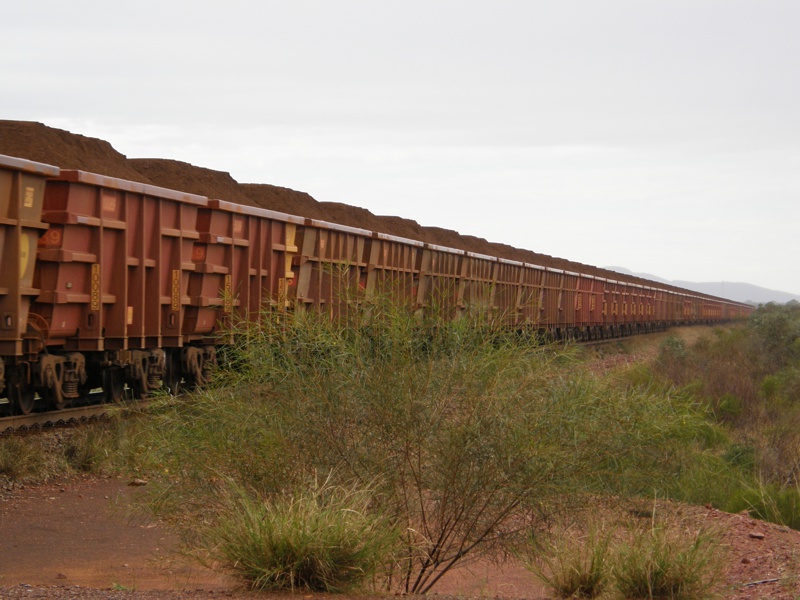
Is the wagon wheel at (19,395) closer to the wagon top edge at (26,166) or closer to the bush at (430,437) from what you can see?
the wagon top edge at (26,166)

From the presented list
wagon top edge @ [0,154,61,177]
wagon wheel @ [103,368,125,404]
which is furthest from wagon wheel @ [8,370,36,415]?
wagon top edge @ [0,154,61,177]

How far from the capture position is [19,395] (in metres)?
12.3

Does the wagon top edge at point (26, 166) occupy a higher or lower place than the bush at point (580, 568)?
higher

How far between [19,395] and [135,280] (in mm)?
2384

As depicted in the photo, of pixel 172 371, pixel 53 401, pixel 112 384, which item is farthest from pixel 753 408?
pixel 53 401

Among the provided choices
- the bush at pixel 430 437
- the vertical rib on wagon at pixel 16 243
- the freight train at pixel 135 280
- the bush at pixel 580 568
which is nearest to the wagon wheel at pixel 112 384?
the freight train at pixel 135 280

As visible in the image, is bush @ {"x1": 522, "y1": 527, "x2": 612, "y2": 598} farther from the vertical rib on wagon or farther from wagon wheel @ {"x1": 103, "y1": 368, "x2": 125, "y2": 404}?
wagon wheel @ {"x1": 103, "y1": 368, "x2": 125, "y2": 404}

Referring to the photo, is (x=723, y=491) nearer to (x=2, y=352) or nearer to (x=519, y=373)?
(x=519, y=373)

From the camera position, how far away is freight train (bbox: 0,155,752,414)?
11.4 m

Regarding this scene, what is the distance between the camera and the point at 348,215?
43531 mm

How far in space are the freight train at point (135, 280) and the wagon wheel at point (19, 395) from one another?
0.02m

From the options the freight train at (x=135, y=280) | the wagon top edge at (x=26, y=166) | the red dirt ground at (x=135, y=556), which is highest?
the wagon top edge at (x=26, y=166)

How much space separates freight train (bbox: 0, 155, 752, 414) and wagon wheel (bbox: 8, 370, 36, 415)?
0.6 inches

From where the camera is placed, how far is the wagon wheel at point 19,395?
39.7ft
